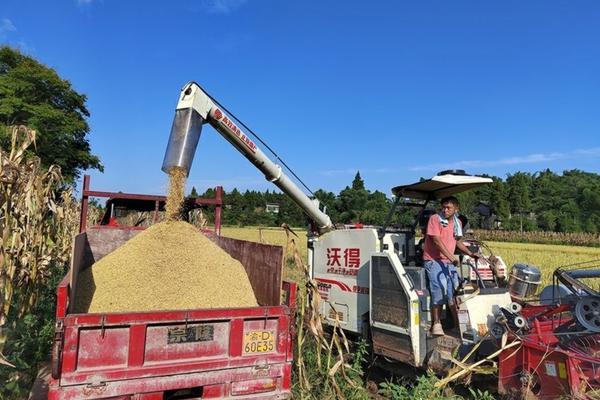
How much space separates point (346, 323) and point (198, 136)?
9.46ft

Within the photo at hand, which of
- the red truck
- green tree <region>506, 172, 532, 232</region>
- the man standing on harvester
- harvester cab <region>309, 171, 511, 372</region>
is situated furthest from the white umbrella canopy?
green tree <region>506, 172, 532, 232</region>

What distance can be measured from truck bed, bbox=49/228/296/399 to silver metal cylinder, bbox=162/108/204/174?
1569 millimetres

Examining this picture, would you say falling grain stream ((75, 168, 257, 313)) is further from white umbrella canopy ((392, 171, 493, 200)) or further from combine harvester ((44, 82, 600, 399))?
white umbrella canopy ((392, 171, 493, 200))

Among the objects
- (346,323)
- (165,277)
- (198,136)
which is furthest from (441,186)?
(165,277)

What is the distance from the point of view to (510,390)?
13.1 feet

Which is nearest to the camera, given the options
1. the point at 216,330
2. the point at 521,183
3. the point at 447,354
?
the point at 216,330

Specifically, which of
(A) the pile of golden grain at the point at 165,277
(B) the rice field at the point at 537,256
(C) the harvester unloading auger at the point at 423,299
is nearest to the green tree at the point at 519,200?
(B) the rice field at the point at 537,256

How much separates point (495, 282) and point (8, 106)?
2355 centimetres

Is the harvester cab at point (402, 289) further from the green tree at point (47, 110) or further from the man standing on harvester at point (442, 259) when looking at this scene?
the green tree at point (47, 110)

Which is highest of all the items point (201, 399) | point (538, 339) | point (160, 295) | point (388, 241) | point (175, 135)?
point (175, 135)

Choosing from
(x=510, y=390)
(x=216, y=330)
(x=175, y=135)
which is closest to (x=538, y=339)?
(x=510, y=390)

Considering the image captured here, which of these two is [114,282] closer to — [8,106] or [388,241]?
[388,241]

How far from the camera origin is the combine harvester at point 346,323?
9.77ft

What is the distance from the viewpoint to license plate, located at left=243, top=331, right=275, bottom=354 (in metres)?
3.44
